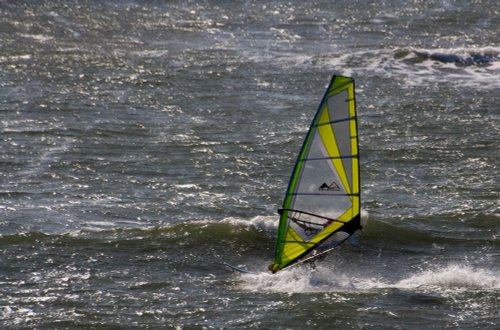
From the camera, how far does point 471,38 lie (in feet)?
107

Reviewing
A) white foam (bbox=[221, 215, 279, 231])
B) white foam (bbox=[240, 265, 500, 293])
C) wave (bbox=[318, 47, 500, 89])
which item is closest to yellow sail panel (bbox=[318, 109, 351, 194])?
white foam (bbox=[240, 265, 500, 293])

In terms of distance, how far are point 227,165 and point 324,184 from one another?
6.30 metres

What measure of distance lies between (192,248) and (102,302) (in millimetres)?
2621

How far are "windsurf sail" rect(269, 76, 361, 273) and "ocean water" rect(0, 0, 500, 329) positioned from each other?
546 mm

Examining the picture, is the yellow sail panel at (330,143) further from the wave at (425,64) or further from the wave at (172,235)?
the wave at (425,64)

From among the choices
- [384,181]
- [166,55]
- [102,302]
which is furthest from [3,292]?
[166,55]

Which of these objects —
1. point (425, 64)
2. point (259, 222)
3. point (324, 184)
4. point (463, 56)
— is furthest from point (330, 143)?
point (463, 56)

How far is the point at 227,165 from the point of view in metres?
20.4

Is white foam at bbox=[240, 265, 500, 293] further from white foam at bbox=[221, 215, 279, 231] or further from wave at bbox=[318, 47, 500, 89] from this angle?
wave at bbox=[318, 47, 500, 89]

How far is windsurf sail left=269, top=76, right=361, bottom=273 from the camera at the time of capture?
1395 centimetres

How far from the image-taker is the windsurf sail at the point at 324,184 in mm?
13953

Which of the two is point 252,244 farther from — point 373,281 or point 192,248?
point 373,281

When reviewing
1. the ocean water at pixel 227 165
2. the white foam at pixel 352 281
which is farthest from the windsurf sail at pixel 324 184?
the ocean water at pixel 227 165

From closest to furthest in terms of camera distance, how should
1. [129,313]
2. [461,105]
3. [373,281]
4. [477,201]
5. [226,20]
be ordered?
[129,313]
[373,281]
[477,201]
[461,105]
[226,20]
